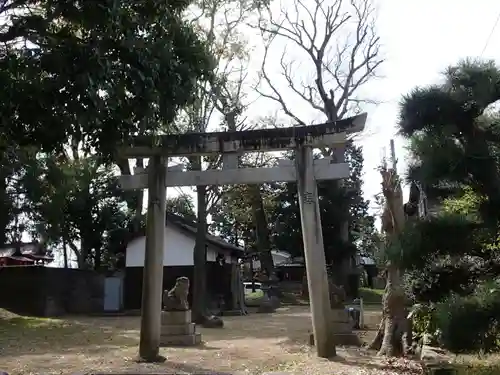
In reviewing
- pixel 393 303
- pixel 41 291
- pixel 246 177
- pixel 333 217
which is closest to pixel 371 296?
pixel 333 217

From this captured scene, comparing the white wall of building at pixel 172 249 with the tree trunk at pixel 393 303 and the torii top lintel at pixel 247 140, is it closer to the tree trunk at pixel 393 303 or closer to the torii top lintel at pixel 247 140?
the torii top lintel at pixel 247 140

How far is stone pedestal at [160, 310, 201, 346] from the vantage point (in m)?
11.6

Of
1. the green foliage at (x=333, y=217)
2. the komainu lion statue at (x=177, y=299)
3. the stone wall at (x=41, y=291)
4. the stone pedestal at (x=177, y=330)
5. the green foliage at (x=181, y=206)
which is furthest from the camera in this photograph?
the green foliage at (x=181, y=206)

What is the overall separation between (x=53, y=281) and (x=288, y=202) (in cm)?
1533

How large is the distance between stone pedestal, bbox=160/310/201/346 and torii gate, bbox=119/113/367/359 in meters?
2.55

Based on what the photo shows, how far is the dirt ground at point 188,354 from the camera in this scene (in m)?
8.41

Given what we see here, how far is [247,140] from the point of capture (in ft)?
31.6

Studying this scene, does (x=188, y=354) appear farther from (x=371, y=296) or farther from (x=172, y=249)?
(x=371, y=296)

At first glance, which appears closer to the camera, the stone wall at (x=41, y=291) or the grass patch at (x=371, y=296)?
the stone wall at (x=41, y=291)

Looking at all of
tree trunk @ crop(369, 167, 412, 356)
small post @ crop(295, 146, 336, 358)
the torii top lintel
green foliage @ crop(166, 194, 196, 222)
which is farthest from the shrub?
green foliage @ crop(166, 194, 196, 222)

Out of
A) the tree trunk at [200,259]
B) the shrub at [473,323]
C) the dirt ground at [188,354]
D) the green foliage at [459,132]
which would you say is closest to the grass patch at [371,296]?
the tree trunk at [200,259]

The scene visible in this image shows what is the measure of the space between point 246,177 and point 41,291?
1424cm

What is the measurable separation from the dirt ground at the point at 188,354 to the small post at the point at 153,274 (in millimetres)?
368

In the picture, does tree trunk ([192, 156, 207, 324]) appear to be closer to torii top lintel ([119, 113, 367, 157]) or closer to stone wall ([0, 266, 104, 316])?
stone wall ([0, 266, 104, 316])
